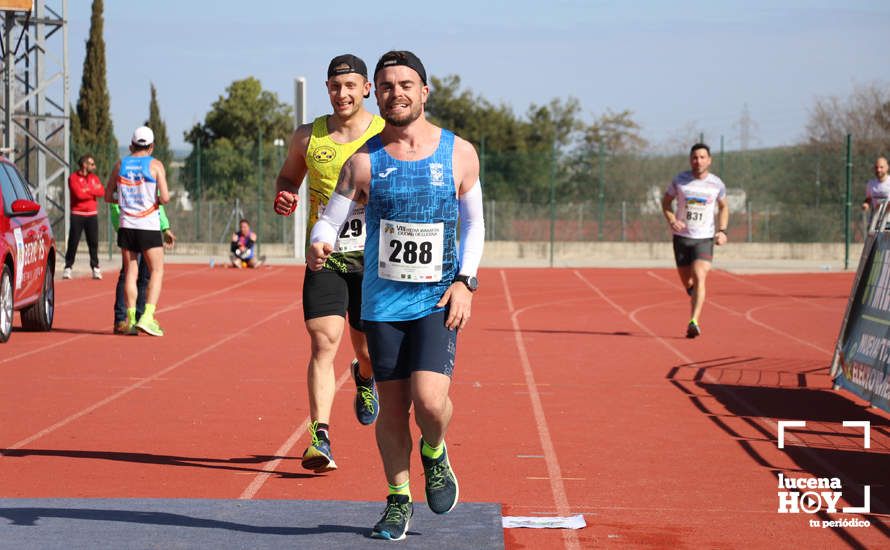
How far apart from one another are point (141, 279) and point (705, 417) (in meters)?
7.17

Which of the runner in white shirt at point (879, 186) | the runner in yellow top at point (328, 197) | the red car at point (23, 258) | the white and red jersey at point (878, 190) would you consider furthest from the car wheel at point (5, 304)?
the white and red jersey at point (878, 190)

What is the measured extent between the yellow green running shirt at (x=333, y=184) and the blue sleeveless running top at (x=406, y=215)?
5.32 ft

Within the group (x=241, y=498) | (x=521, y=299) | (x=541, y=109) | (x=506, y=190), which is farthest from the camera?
(x=541, y=109)

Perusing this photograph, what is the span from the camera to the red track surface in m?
6.64

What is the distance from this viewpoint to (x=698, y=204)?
1516 cm

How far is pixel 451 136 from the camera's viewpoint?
5.75 m

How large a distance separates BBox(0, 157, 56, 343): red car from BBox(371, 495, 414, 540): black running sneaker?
324 inches

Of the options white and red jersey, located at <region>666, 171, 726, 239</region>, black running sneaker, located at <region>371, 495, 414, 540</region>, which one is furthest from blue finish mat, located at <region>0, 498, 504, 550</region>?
white and red jersey, located at <region>666, 171, 726, 239</region>

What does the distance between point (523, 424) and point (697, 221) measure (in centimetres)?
673

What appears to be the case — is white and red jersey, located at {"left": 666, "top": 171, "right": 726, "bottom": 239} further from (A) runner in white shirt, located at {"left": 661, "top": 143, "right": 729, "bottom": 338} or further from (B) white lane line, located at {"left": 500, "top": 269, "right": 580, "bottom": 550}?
(B) white lane line, located at {"left": 500, "top": 269, "right": 580, "bottom": 550}

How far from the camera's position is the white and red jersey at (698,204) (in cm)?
1511

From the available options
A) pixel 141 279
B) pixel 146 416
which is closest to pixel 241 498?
pixel 146 416

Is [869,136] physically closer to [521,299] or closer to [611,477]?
[521,299]

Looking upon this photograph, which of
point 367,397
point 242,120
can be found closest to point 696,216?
point 367,397
